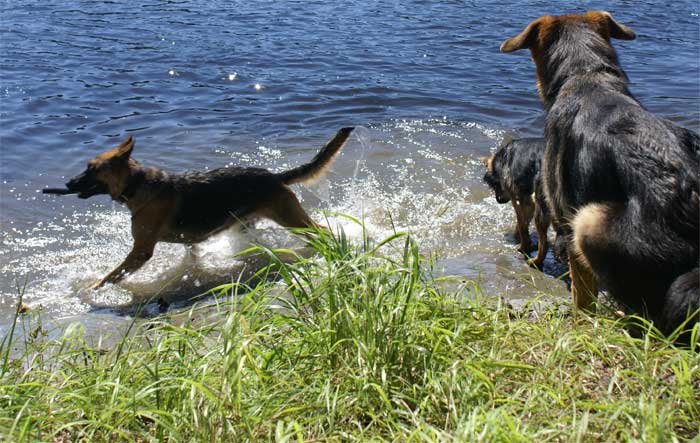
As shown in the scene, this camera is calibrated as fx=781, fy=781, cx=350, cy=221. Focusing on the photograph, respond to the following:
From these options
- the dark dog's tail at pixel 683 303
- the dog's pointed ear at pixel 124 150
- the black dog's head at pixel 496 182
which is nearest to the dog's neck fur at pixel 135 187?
the dog's pointed ear at pixel 124 150

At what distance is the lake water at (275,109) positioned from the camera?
21.8 feet

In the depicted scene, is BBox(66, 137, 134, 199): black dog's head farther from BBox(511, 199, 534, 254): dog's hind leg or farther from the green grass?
BBox(511, 199, 534, 254): dog's hind leg

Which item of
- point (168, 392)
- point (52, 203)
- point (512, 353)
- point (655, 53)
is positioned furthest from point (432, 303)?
point (655, 53)

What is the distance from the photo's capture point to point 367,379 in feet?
10.1

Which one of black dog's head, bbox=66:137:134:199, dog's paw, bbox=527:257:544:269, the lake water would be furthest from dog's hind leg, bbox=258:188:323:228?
dog's paw, bbox=527:257:544:269

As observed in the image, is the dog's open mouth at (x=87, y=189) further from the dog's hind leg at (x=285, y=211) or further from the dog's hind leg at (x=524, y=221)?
the dog's hind leg at (x=524, y=221)

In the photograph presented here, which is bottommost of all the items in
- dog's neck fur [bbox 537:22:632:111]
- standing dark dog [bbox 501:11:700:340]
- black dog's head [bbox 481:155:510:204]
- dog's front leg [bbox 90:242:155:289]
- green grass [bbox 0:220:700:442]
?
dog's front leg [bbox 90:242:155:289]

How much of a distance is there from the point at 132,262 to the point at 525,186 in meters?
3.29

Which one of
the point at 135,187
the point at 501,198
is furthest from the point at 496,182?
the point at 135,187

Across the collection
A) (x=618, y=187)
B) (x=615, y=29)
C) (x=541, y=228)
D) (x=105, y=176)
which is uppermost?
(x=615, y=29)

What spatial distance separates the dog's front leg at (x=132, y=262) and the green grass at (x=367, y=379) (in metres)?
2.49

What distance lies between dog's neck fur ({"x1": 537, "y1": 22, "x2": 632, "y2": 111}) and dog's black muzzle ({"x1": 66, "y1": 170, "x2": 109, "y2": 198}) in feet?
12.3

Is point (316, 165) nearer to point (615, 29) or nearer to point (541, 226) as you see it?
point (541, 226)

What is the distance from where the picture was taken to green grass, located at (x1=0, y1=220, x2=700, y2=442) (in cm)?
277
